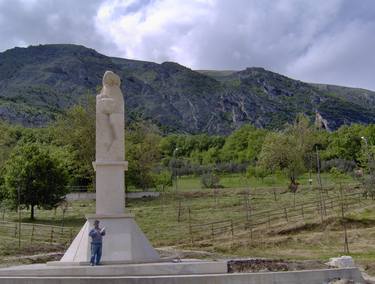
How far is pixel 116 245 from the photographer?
18078 millimetres

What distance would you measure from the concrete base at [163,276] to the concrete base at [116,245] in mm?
1677

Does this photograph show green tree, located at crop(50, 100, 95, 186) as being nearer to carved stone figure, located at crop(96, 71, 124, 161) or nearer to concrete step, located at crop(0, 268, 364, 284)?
carved stone figure, located at crop(96, 71, 124, 161)

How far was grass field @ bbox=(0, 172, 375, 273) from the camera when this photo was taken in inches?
1171

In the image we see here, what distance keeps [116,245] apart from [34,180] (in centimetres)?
2628

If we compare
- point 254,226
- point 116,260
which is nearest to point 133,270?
point 116,260

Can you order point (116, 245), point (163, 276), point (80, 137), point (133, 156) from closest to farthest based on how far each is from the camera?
1. point (163, 276)
2. point (116, 245)
3. point (80, 137)
4. point (133, 156)

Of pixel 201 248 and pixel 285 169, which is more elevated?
pixel 285 169

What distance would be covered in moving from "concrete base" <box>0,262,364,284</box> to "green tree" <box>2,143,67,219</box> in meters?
26.9

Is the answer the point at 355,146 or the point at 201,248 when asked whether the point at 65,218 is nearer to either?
the point at 201,248

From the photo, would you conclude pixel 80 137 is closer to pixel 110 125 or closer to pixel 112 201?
pixel 110 125

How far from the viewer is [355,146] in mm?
95000

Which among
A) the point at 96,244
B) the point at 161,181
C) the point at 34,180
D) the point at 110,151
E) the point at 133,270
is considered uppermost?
the point at 161,181

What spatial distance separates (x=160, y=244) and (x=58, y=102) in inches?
6600

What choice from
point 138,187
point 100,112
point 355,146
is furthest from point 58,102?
point 100,112
